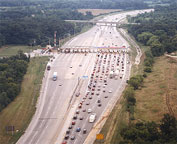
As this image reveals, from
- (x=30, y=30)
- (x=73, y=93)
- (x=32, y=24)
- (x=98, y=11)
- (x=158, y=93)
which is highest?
(x=98, y=11)

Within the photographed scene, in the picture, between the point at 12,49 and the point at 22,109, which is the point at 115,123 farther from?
the point at 12,49

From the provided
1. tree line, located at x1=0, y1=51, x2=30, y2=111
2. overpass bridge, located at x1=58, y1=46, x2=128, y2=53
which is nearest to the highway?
overpass bridge, located at x1=58, y1=46, x2=128, y2=53

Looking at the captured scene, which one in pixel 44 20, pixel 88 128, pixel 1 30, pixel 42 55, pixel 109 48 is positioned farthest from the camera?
pixel 44 20

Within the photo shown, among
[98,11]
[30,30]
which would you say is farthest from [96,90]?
[98,11]

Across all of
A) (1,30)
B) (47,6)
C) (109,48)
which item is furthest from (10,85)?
(47,6)

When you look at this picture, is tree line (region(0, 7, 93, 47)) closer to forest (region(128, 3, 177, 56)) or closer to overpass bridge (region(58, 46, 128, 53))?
overpass bridge (region(58, 46, 128, 53))

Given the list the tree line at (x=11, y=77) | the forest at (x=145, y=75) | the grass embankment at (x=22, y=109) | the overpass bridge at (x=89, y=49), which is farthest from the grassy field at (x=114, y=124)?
the overpass bridge at (x=89, y=49)

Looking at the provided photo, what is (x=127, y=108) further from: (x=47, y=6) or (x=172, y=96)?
(x=47, y=6)
